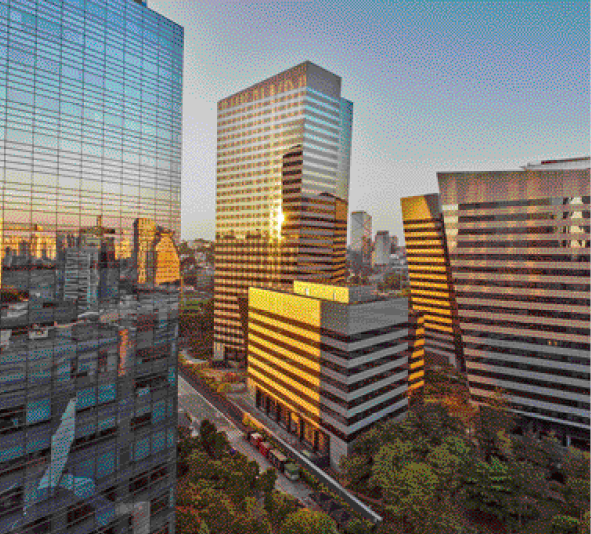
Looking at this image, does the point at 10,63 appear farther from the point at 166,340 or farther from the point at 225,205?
the point at 225,205

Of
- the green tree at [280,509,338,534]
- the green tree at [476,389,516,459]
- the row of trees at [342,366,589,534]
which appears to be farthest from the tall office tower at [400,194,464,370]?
the green tree at [280,509,338,534]

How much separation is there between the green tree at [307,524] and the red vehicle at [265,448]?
76.6 ft

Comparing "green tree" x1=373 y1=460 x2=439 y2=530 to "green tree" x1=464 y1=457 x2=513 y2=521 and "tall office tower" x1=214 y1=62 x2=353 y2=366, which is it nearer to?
"green tree" x1=464 y1=457 x2=513 y2=521

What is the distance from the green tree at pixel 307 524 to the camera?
3884 cm

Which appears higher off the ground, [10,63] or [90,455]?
[10,63]

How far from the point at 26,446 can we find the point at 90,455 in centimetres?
522

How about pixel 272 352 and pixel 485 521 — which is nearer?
pixel 485 521

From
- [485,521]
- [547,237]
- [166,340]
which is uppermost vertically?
[547,237]

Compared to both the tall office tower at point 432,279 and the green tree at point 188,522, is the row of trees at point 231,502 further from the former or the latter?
the tall office tower at point 432,279

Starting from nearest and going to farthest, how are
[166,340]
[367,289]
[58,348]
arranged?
1. [58,348]
2. [166,340]
3. [367,289]

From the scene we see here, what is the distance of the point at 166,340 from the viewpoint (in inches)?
1532

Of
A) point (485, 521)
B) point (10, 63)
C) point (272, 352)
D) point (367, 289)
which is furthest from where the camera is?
point (272, 352)

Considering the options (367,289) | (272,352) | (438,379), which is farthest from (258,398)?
(438,379)

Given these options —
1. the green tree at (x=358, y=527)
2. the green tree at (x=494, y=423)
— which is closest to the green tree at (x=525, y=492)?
the green tree at (x=494, y=423)
